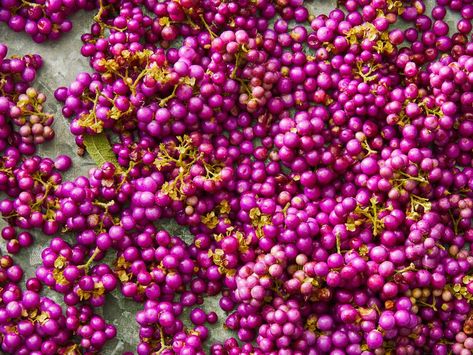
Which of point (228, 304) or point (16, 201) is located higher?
point (16, 201)

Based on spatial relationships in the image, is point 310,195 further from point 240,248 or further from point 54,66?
point 54,66

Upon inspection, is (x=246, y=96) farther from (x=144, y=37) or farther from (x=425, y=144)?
(x=425, y=144)

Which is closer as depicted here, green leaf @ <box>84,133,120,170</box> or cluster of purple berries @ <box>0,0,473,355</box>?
cluster of purple berries @ <box>0,0,473,355</box>

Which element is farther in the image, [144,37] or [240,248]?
[144,37]

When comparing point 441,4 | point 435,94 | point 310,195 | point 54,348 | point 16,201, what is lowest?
point 54,348

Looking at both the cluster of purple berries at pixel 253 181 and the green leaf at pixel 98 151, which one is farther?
the green leaf at pixel 98 151

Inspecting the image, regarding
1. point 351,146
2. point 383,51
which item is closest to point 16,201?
point 351,146

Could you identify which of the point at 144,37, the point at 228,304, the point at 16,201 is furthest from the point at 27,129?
the point at 228,304
